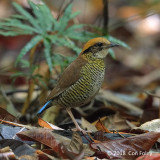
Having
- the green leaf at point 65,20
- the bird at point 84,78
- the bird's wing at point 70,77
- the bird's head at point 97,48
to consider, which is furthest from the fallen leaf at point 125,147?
the green leaf at point 65,20

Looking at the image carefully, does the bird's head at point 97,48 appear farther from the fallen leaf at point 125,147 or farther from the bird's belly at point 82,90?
the fallen leaf at point 125,147

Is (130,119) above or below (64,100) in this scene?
below

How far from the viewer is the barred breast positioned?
466 centimetres

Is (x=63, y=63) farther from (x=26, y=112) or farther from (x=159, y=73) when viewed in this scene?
(x=159, y=73)

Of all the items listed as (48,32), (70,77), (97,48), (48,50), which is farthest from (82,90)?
(48,32)

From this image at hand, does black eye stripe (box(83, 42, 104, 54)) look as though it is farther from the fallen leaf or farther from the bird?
the fallen leaf

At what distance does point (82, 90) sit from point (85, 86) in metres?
0.07

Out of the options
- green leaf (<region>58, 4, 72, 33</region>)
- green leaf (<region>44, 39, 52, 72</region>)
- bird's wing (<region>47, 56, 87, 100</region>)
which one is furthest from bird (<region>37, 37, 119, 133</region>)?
green leaf (<region>58, 4, 72, 33</region>)

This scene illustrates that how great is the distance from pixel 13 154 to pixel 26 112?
2.80m

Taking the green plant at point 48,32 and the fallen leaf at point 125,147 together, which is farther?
the green plant at point 48,32

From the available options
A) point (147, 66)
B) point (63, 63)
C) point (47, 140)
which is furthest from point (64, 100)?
point (147, 66)

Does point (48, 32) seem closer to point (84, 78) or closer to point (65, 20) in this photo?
point (65, 20)

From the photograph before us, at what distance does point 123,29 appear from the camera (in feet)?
41.9

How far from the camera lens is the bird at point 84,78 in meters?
4.68
